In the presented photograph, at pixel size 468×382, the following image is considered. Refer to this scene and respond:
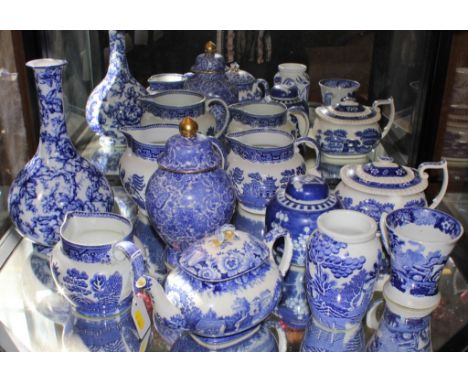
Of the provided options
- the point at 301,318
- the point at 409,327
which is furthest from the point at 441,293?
the point at 301,318

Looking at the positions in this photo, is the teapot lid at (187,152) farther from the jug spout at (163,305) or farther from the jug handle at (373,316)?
the jug handle at (373,316)

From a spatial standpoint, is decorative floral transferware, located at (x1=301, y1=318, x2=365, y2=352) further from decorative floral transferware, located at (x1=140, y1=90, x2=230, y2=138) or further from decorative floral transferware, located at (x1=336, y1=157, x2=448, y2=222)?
decorative floral transferware, located at (x1=140, y1=90, x2=230, y2=138)

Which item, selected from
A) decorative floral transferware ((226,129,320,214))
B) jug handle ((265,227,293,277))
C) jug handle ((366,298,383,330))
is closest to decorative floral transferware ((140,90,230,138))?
decorative floral transferware ((226,129,320,214))

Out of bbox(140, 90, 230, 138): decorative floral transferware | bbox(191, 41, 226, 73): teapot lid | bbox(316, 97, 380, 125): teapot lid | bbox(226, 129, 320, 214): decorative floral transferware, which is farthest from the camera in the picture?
bbox(191, 41, 226, 73): teapot lid

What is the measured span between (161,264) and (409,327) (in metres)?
0.55

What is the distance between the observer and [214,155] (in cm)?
121

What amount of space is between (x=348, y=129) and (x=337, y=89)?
27 centimetres

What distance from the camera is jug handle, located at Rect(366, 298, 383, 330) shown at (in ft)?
3.95

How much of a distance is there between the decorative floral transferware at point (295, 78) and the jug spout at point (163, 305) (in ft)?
3.59

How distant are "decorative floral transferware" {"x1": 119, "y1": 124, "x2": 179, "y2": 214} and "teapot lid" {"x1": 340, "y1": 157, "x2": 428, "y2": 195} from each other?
17.0 inches

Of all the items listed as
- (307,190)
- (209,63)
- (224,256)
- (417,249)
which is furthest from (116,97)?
(417,249)

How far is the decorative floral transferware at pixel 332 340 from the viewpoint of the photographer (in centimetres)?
114

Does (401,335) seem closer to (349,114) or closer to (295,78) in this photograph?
(349,114)

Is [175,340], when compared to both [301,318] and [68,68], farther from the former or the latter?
[68,68]
